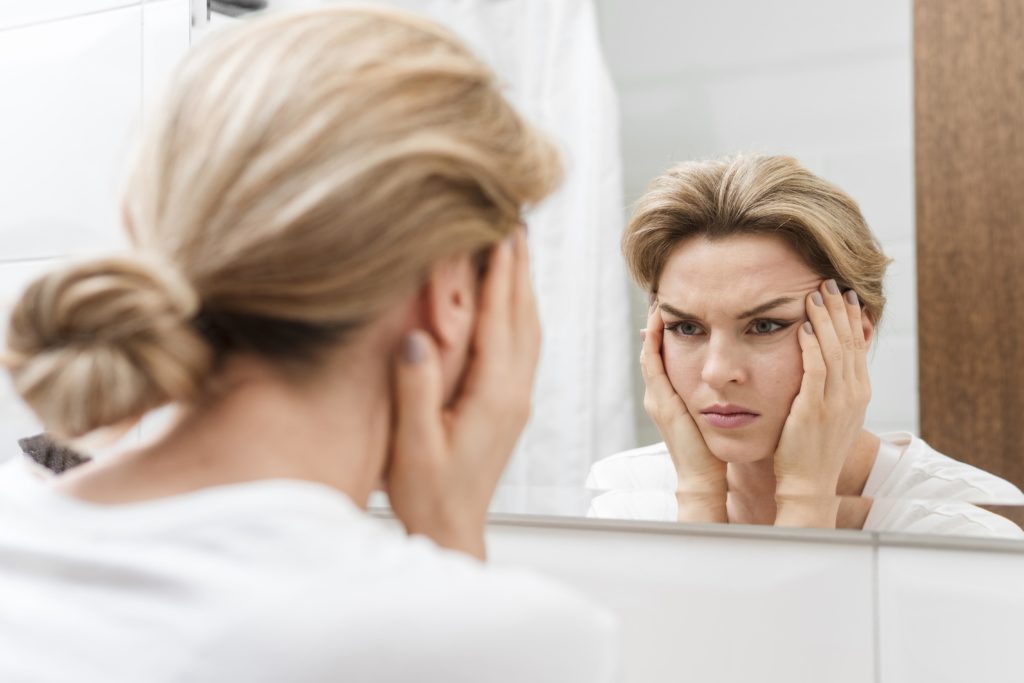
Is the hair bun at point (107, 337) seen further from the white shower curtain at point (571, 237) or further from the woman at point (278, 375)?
the white shower curtain at point (571, 237)

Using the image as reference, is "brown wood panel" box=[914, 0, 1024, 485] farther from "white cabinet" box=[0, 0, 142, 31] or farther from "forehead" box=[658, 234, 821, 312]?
"white cabinet" box=[0, 0, 142, 31]

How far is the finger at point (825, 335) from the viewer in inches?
31.9

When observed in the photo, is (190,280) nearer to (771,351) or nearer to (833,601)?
(771,351)

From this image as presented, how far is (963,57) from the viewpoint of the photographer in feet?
2.59

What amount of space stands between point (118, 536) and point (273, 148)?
205mm

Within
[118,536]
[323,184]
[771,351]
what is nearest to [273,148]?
[323,184]

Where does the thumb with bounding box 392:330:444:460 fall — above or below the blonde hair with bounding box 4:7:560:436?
below

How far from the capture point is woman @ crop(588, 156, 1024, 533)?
81 centimetres

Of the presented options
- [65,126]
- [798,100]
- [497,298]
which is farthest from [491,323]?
[65,126]

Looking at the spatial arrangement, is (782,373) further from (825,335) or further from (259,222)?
(259,222)

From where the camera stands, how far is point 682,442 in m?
0.88

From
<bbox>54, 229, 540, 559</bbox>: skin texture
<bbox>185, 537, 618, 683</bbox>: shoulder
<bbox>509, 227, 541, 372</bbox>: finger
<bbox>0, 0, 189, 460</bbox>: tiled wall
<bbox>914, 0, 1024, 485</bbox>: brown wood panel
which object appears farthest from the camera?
<bbox>0, 0, 189, 460</bbox>: tiled wall

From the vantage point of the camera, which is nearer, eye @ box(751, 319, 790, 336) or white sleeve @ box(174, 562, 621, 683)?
white sleeve @ box(174, 562, 621, 683)

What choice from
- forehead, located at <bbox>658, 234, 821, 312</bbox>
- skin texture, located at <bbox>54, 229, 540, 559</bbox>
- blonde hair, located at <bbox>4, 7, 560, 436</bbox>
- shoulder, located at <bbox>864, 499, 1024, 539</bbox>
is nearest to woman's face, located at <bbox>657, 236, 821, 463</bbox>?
forehead, located at <bbox>658, 234, 821, 312</bbox>
